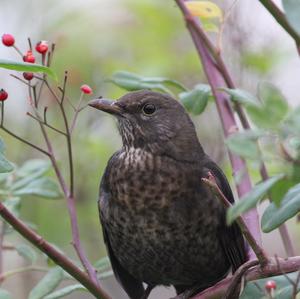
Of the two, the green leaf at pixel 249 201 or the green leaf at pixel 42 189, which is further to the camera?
the green leaf at pixel 42 189

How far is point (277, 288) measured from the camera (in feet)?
6.67

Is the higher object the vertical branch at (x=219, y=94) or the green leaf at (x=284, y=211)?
the vertical branch at (x=219, y=94)

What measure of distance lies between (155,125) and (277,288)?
1.47 meters

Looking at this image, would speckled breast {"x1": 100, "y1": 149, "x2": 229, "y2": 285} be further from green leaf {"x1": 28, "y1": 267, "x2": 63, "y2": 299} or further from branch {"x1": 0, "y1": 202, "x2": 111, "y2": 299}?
branch {"x1": 0, "y1": 202, "x2": 111, "y2": 299}

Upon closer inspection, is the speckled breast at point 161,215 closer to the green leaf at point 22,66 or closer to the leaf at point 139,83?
the leaf at point 139,83

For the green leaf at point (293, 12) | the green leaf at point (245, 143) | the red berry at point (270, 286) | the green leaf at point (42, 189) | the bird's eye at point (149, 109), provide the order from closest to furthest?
1. the green leaf at point (245, 143)
2. the green leaf at point (293, 12)
3. the red berry at point (270, 286)
4. the green leaf at point (42, 189)
5. the bird's eye at point (149, 109)

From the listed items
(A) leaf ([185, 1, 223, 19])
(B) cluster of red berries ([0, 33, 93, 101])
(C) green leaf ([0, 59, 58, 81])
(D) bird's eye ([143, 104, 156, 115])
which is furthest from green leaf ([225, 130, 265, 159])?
(D) bird's eye ([143, 104, 156, 115])

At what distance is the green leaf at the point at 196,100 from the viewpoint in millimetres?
2805

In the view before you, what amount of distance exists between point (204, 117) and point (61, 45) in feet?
3.05

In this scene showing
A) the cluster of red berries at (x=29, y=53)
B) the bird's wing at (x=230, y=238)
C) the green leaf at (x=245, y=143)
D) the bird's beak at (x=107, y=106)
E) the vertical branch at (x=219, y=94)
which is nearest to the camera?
the green leaf at (x=245, y=143)

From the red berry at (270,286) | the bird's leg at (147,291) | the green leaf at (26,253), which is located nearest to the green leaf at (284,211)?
the red berry at (270,286)

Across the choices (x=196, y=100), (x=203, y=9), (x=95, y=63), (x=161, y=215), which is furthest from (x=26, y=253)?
(x=95, y=63)

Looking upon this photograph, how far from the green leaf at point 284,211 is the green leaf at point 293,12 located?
19.4 inches

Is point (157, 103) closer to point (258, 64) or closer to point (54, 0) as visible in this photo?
point (258, 64)
